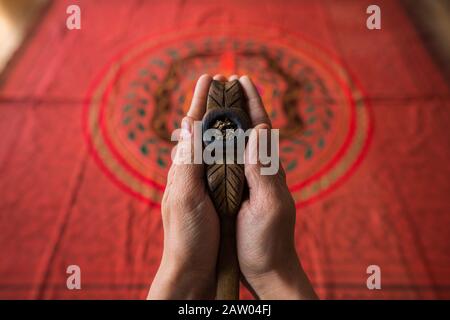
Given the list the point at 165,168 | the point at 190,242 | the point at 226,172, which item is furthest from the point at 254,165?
the point at 165,168

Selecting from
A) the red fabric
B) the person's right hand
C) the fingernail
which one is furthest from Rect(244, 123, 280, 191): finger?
the red fabric

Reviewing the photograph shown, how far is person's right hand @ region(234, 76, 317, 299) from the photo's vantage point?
21.7 inches

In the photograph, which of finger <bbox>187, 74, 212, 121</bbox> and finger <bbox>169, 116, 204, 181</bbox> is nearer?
finger <bbox>169, 116, 204, 181</bbox>

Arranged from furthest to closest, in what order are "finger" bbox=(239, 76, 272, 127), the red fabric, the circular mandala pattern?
the circular mandala pattern < the red fabric < "finger" bbox=(239, 76, 272, 127)

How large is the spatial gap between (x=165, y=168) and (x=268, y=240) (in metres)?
0.46

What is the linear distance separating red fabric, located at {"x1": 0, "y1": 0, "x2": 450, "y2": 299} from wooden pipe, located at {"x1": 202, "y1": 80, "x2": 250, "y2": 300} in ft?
0.78

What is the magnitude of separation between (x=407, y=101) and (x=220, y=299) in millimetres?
851

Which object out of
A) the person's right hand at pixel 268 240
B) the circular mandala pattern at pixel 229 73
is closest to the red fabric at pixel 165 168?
the circular mandala pattern at pixel 229 73

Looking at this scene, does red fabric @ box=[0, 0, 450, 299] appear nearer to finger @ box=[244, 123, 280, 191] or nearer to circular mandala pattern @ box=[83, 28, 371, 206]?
circular mandala pattern @ box=[83, 28, 371, 206]

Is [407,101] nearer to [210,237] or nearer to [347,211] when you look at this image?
[347,211]

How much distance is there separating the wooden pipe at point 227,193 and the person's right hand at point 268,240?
0.01 metres

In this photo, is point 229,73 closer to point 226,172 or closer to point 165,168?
point 165,168

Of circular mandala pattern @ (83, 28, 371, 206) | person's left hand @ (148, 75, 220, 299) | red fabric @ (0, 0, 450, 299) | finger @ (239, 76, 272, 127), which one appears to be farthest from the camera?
circular mandala pattern @ (83, 28, 371, 206)

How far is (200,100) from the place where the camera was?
0.70 m
